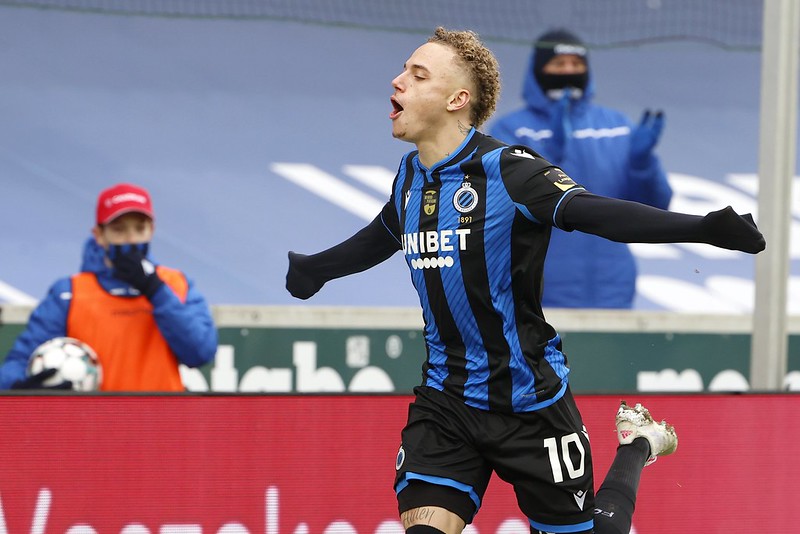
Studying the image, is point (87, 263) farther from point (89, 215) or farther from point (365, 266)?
point (89, 215)

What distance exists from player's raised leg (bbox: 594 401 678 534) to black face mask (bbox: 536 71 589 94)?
3.67m

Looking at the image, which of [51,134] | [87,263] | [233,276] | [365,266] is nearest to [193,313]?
[87,263]

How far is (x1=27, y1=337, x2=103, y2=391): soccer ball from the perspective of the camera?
4.54 meters

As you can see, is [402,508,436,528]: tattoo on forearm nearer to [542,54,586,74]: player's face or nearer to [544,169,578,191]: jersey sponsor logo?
[544,169,578,191]: jersey sponsor logo

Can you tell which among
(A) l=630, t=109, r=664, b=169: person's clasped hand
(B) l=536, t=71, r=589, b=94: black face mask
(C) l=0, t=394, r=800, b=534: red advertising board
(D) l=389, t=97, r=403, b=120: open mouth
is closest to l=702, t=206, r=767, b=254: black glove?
(D) l=389, t=97, r=403, b=120: open mouth

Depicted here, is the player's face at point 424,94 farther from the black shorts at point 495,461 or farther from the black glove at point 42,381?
the black glove at point 42,381

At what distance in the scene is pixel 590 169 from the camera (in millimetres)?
6719

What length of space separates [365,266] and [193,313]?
138 centimetres

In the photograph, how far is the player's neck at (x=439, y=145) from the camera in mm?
3236

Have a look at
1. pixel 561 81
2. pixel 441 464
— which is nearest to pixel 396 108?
pixel 441 464

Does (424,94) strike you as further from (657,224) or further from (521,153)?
(657,224)

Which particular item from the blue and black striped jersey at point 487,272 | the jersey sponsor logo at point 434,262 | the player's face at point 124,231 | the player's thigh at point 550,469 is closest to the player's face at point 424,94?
the blue and black striped jersey at point 487,272

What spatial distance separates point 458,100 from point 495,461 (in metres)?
1.00

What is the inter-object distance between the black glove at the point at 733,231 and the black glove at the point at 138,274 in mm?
2721
